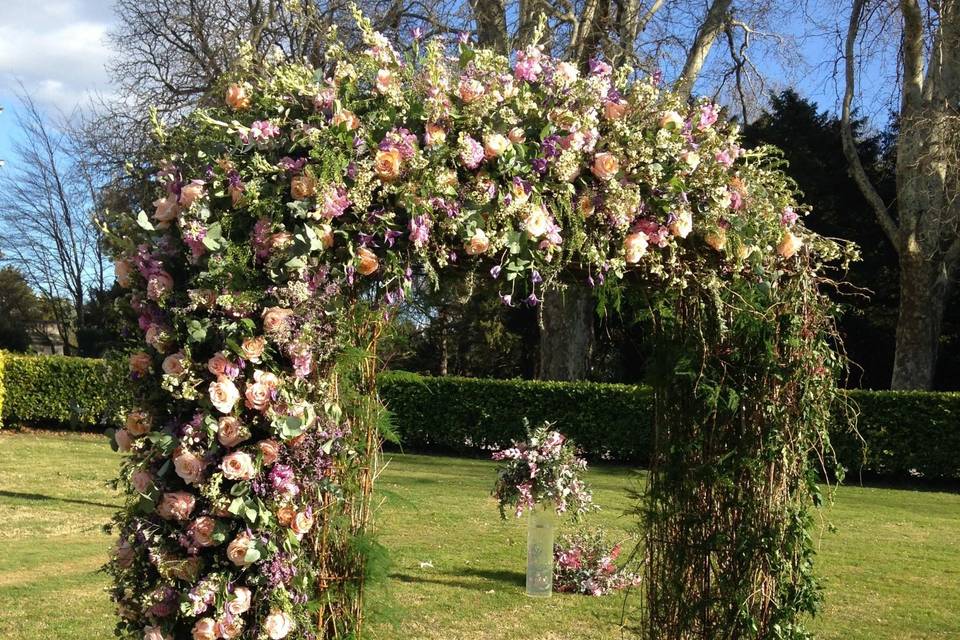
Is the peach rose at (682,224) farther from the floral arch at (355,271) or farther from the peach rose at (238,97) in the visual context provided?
the peach rose at (238,97)

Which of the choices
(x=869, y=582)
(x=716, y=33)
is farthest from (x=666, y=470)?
(x=716, y=33)

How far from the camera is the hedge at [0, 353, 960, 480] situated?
14.1m

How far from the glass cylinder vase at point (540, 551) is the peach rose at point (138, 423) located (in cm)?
390

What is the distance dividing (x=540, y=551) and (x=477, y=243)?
395 cm

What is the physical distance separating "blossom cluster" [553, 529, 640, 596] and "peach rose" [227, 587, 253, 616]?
4219 millimetres

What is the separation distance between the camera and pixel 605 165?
10.7 feet

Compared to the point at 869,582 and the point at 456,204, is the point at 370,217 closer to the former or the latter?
the point at 456,204

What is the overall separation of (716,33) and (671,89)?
41.9 feet

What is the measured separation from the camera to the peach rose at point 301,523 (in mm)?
2951

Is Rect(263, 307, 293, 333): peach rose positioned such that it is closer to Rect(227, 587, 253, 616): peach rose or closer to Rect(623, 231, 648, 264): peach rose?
Rect(227, 587, 253, 616): peach rose

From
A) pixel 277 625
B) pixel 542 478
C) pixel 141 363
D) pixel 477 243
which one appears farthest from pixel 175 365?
pixel 542 478

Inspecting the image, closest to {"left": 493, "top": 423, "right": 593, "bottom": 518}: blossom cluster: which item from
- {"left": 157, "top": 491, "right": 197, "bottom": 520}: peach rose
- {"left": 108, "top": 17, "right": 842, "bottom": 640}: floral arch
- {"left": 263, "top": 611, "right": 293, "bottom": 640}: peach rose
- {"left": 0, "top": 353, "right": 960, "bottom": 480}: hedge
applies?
{"left": 108, "top": 17, "right": 842, "bottom": 640}: floral arch

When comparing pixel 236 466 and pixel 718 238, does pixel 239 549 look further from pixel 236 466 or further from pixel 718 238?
pixel 718 238

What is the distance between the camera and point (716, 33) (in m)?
15.3
